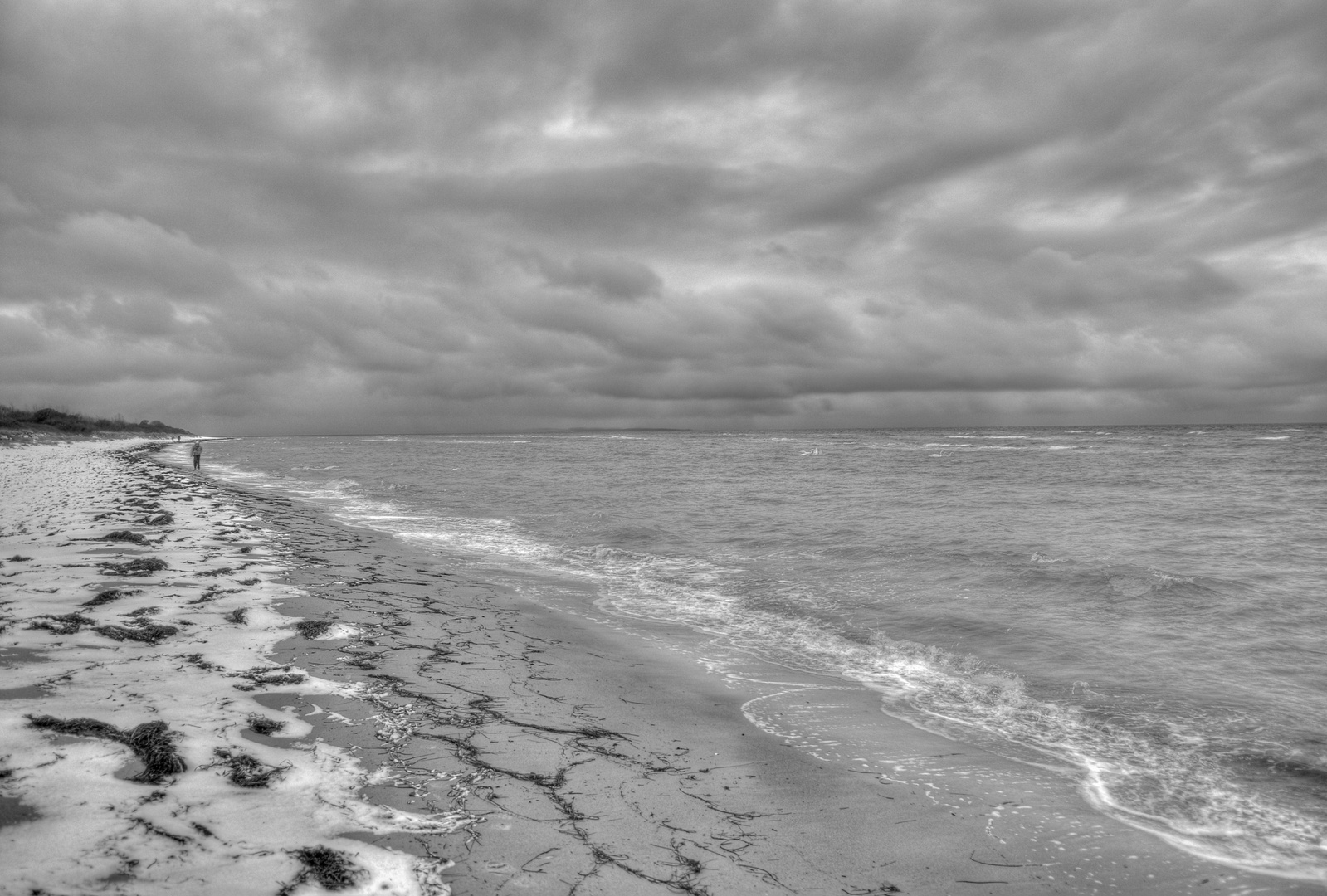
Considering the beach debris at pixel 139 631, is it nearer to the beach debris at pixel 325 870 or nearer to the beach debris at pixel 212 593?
the beach debris at pixel 212 593

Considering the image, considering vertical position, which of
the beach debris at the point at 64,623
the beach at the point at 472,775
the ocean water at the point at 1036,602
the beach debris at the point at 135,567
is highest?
the beach debris at the point at 64,623

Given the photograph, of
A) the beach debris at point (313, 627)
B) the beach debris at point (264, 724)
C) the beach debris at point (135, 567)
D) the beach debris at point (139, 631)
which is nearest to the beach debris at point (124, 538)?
the beach debris at point (135, 567)

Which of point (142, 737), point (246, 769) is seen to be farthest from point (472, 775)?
point (142, 737)

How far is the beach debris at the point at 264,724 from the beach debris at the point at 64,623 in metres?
3.45

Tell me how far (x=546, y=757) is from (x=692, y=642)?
13.9 feet

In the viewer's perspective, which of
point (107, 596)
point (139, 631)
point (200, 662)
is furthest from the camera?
point (107, 596)

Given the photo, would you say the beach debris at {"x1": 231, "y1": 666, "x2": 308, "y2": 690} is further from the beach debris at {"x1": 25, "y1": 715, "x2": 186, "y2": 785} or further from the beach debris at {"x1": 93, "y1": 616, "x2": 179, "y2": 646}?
the beach debris at {"x1": 93, "y1": 616, "x2": 179, "y2": 646}

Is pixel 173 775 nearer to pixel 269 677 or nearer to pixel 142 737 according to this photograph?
pixel 142 737

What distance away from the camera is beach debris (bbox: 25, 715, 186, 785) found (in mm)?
4312

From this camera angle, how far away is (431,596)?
10805 mm

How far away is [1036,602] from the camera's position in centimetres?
1132

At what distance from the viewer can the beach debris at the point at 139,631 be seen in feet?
23.4

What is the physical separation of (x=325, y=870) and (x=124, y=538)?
43.7 ft

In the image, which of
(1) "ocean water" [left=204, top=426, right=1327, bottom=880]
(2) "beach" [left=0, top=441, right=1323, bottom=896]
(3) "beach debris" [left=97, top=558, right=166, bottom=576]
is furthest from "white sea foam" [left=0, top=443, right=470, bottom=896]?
(1) "ocean water" [left=204, top=426, right=1327, bottom=880]
